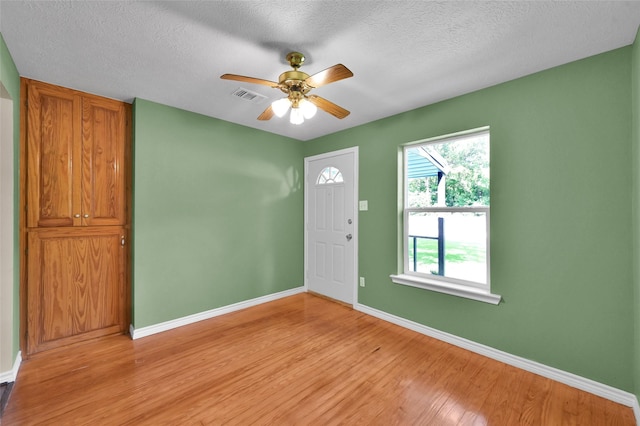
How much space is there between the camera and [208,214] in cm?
327

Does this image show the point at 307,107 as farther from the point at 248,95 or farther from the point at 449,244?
the point at 449,244

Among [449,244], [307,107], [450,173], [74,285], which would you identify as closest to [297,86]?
[307,107]

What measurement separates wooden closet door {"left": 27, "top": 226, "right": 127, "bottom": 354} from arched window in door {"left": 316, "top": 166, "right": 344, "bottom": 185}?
8.27 ft

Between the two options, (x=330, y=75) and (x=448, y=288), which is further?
(x=448, y=288)

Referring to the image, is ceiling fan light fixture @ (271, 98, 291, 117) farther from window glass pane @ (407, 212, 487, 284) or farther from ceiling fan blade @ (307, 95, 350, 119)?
window glass pane @ (407, 212, 487, 284)

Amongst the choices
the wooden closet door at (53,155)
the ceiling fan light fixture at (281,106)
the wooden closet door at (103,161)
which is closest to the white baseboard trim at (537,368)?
the ceiling fan light fixture at (281,106)

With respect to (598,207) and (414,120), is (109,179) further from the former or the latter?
(598,207)

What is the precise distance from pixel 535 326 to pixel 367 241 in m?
1.78

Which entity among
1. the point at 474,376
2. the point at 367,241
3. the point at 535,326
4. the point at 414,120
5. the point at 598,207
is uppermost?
the point at 414,120

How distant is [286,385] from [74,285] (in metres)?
2.20

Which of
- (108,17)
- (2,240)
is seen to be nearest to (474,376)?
(108,17)

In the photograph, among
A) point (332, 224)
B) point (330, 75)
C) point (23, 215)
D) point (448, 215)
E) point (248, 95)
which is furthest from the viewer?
point (332, 224)

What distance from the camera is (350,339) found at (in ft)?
8.92

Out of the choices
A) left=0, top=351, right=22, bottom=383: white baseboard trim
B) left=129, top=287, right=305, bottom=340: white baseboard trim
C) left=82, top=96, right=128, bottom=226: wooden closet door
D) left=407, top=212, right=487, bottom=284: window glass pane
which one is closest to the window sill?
left=407, top=212, right=487, bottom=284: window glass pane
